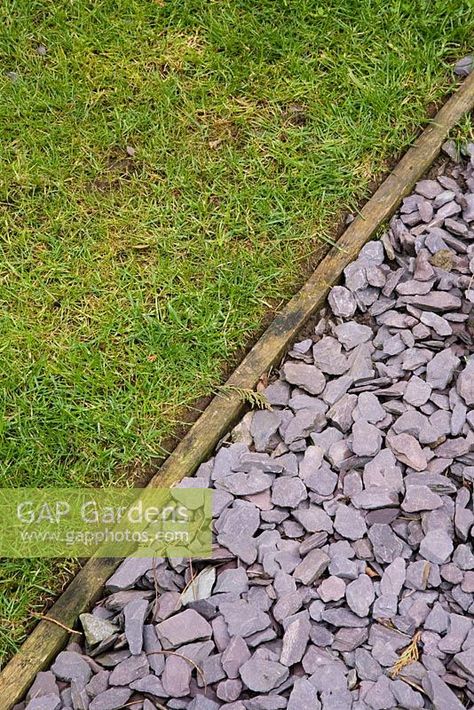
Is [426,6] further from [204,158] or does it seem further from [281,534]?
[281,534]

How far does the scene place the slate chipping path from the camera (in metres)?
1.83

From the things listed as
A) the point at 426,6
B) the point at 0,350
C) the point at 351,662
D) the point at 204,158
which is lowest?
the point at 351,662

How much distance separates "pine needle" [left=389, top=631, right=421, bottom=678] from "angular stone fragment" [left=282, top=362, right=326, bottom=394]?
697mm

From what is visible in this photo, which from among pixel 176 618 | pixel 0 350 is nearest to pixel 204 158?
pixel 0 350

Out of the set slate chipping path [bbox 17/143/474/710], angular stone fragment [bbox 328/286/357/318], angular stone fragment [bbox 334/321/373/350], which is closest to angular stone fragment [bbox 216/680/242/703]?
slate chipping path [bbox 17/143/474/710]

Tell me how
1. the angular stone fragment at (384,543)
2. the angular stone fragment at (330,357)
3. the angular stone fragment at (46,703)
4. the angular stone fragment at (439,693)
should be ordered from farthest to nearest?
the angular stone fragment at (330,357), the angular stone fragment at (384,543), the angular stone fragment at (46,703), the angular stone fragment at (439,693)

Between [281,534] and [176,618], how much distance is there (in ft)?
1.08

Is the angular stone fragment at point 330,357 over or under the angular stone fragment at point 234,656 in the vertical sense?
over

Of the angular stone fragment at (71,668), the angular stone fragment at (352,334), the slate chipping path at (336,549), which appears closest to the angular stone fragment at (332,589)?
the slate chipping path at (336,549)

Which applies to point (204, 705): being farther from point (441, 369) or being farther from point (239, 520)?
point (441, 369)

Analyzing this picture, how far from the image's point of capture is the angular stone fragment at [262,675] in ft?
5.91

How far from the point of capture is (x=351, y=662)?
1841mm

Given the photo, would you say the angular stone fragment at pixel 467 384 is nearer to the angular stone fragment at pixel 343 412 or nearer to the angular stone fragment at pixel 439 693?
the angular stone fragment at pixel 343 412

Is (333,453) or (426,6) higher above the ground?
(426,6)
